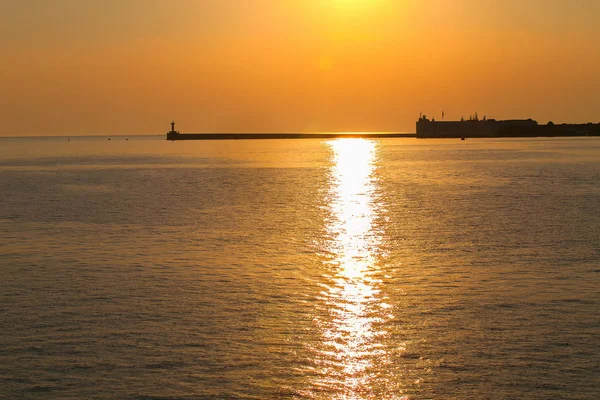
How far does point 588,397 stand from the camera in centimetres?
845

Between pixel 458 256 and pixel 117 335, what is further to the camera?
pixel 458 256

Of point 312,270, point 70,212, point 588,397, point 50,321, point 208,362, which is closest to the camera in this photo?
point 588,397

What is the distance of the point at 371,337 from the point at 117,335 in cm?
393

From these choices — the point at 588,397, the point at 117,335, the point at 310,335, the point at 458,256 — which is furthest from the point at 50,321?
the point at 458,256

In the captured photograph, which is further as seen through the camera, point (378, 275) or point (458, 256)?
point (458, 256)

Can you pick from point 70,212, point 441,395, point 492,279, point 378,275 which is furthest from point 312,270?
point 70,212

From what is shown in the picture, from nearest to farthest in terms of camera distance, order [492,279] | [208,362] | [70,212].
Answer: [208,362]
[492,279]
[70,212]

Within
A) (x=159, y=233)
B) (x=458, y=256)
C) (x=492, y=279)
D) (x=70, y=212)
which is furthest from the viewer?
(x=70, y=212)

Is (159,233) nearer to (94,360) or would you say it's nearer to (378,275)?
(378,275)

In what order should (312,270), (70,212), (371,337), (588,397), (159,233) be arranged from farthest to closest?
(70,212), (159,233), (312,270), (371,337), (588,397)

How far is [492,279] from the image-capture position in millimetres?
15117

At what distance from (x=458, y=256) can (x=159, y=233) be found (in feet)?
31.6

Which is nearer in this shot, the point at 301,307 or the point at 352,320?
the point at 352,320

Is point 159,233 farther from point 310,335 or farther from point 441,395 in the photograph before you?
point 441,395
